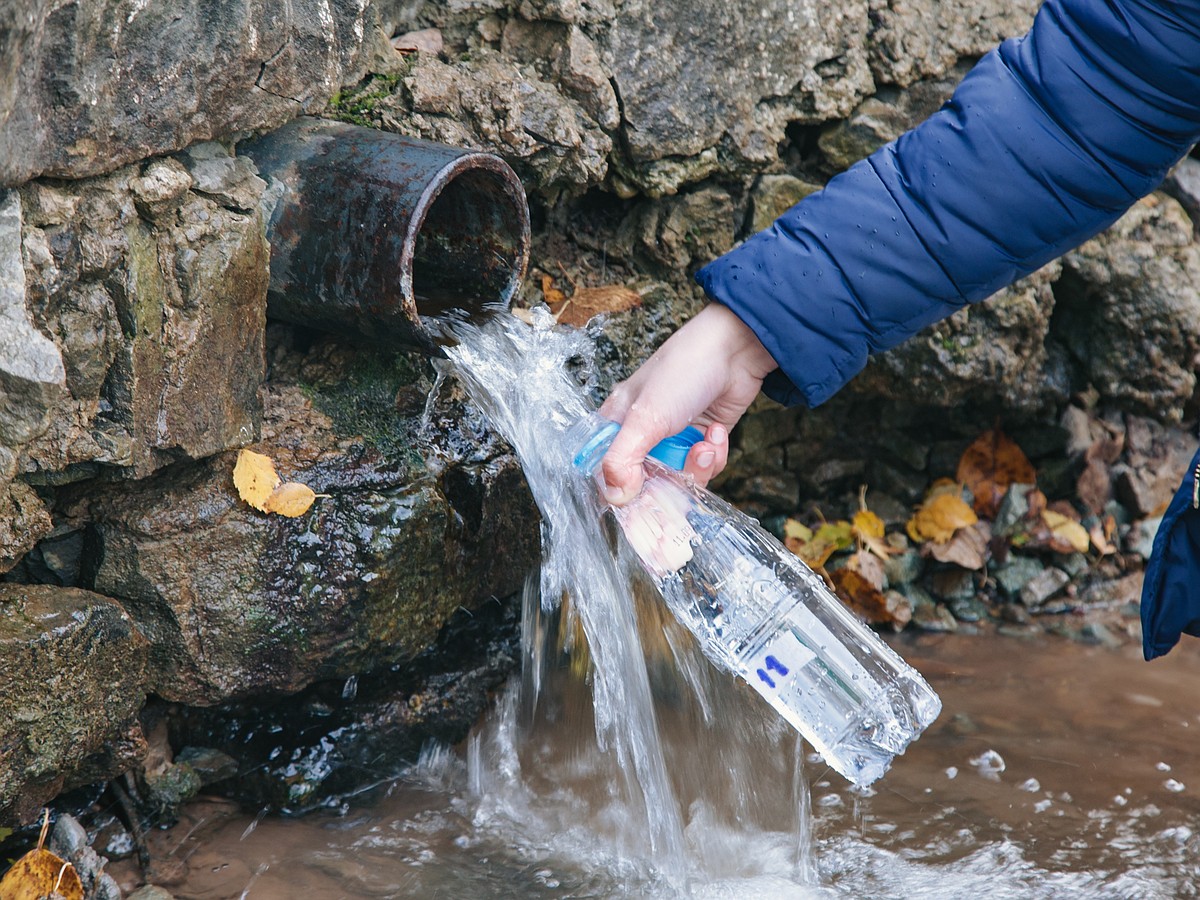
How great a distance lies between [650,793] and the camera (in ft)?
9.15

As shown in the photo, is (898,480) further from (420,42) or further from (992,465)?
(420,42)

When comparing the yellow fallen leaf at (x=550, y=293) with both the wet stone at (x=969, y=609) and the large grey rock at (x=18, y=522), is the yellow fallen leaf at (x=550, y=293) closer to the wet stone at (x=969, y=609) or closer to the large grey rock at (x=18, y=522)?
the large grey rock at (x=18, y=522)

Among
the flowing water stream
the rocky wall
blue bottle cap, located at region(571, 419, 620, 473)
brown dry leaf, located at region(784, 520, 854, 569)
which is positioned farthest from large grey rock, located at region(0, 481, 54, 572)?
brown dry leaf, located at region(784, 520, 854, 569)

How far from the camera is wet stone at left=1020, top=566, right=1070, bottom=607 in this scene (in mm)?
3691

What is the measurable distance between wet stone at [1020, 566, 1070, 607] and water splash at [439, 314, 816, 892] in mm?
1239

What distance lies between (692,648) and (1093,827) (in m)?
1.03

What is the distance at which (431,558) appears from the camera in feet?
8.77

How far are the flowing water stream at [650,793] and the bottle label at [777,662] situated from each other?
29 centimetres

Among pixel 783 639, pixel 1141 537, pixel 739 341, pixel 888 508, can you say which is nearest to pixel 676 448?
pixel 739 341

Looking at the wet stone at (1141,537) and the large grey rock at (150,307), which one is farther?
the wet stone at (1141,537)

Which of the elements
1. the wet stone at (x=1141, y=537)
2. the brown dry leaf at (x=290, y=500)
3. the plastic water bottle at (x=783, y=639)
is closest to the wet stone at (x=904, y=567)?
the wet stone at (x=1141, y=537)

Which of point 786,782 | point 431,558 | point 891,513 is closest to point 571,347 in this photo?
point 431,558

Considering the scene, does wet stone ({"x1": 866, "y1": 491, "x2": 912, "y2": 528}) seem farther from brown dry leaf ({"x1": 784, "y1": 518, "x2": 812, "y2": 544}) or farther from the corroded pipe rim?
the corroded pipe rim

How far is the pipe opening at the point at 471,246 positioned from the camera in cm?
257
